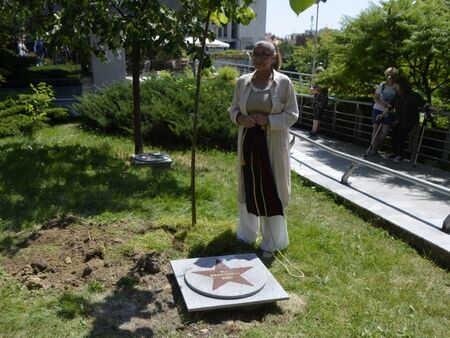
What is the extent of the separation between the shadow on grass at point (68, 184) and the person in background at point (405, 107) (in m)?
4.75

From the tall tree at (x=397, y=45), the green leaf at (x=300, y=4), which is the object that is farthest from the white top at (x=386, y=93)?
the green leaf at (x=300, y=4)

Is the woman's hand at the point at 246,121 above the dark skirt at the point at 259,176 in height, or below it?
above

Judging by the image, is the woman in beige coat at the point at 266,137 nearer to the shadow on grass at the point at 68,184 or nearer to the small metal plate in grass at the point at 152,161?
the shadow on grass at the point at 68,184

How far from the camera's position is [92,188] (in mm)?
6789

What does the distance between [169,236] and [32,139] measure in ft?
20.3

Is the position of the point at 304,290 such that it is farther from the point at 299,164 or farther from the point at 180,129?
the point at 180,129

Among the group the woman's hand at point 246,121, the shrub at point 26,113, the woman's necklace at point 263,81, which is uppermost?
the woman's necklace at point 263,81

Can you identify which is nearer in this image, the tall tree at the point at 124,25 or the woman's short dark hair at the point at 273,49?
the woman's short dark hair at the point at 273,49

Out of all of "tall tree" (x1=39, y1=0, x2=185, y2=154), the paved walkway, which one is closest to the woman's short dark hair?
the paved walkway

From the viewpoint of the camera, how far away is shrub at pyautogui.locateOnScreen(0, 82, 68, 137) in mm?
10367

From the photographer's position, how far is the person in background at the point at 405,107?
9.49 meters

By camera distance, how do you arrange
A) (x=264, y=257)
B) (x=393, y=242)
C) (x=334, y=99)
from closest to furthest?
(x=264, y=257) → (x=393, y=242) → (x=334, y=99)

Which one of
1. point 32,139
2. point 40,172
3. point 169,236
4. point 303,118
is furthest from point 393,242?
point 303,118

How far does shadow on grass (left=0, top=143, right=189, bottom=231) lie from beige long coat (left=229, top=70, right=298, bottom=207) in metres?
2.15
